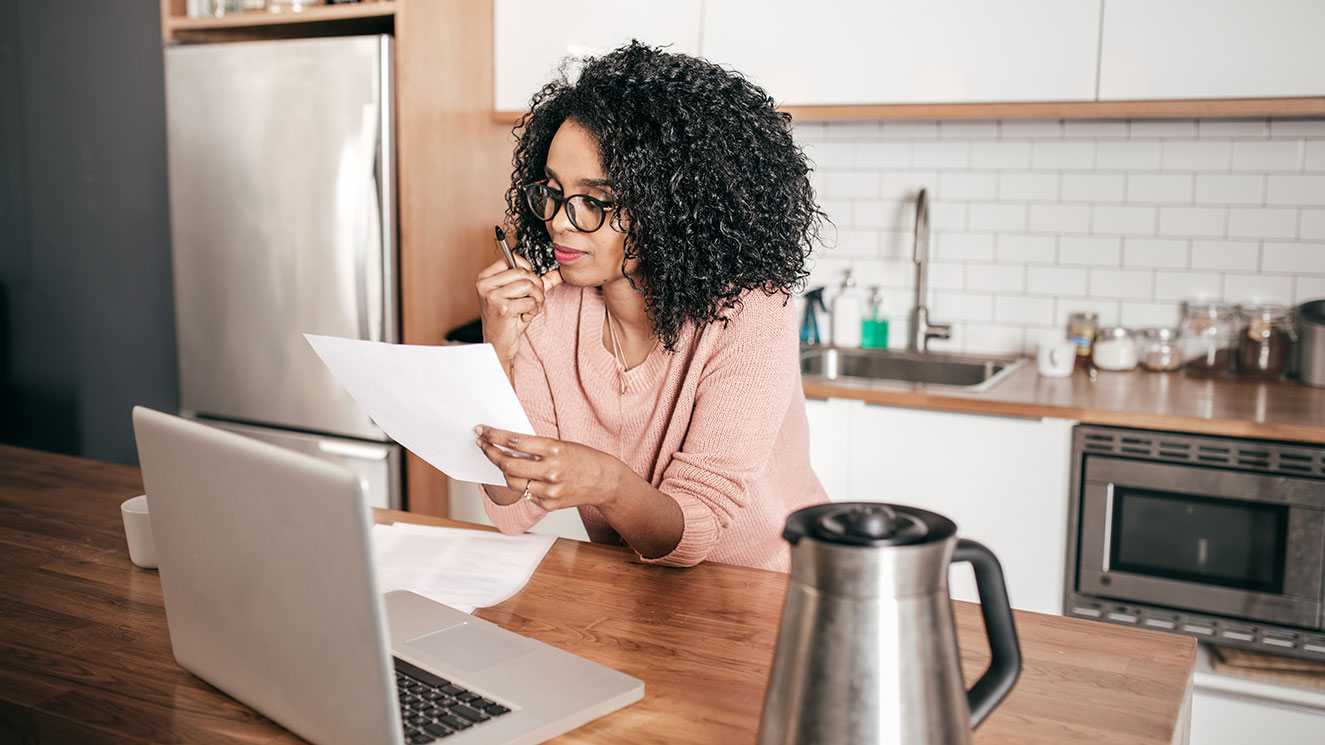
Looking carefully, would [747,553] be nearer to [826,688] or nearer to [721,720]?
[721,720]

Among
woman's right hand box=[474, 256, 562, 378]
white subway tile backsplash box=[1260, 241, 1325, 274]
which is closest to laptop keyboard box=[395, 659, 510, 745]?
woman's right hand box=[474, 256, 562, 378]

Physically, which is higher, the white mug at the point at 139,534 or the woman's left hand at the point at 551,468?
the woman's left hand at the point at 551,468

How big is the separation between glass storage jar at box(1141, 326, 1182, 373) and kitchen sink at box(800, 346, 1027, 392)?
314 mm

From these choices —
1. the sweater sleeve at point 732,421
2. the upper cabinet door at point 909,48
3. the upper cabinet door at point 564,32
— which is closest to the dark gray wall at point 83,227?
the upper cabinet door at point 564,32

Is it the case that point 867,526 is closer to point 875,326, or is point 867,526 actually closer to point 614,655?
point 614,655

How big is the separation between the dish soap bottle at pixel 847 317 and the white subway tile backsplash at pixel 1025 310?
0.39 meters

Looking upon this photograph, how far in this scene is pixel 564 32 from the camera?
2.97m

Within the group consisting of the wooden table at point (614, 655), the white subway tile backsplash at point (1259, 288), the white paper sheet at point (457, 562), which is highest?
the white subway tile backsplash at point (1259, 288)

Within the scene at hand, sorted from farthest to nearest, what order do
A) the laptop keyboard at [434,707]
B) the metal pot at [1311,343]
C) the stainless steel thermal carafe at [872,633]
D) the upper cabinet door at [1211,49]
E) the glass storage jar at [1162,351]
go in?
the glass storage jar at [1162,351], the metal pot at [1311,343], the upper cabinet door at [1211,49], the laptop keyboard at [434,707], the stainless steel thermal carafe at [872,633]

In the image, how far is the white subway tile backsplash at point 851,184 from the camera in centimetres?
304

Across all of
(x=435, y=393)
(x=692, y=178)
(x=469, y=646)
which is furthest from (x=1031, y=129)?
(x=469, y=646)

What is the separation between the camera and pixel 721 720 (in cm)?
90

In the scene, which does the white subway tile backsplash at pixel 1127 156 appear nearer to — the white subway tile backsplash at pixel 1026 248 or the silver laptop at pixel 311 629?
the white subway tile backsplash at pixel 1026 248

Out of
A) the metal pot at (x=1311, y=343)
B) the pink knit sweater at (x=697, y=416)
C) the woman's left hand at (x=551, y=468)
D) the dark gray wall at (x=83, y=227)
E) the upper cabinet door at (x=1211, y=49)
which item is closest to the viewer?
the woman's left hand at (x=551, y=468)
